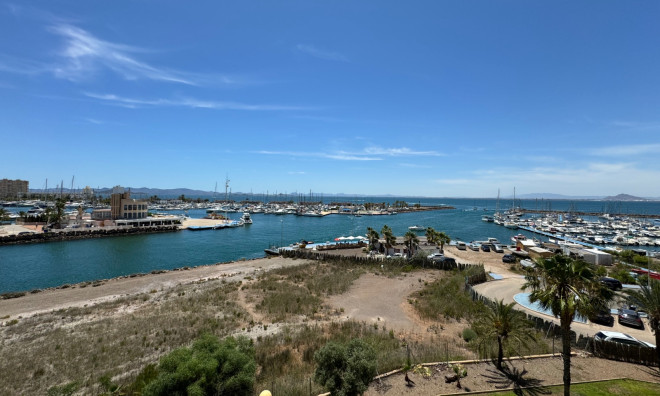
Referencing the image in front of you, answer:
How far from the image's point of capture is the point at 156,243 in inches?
2591

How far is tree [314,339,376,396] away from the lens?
10539mm

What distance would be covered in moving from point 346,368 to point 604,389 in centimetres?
1132

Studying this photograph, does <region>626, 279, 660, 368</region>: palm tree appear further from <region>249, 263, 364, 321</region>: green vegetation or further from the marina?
the marina

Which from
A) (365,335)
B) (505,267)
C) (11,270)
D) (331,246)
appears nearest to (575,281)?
(365,335)

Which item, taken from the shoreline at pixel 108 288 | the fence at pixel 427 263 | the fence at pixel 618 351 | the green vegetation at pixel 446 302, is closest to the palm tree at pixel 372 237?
the fence at pixel 427 263

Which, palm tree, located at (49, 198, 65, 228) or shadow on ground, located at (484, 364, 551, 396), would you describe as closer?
shadow on ground, located at (484, 364, 551, 396)

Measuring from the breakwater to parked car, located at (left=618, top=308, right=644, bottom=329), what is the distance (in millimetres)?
90213

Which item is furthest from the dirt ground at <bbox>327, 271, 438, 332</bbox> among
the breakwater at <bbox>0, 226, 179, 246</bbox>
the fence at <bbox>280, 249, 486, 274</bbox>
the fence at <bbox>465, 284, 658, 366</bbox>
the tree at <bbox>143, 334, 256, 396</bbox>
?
the breakwater at <bbox>0, 226, 179, 246</bbox>

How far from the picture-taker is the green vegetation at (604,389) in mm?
12102

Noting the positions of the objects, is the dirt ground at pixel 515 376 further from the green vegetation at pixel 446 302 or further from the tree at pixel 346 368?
the green vegetation at pixel 446 302

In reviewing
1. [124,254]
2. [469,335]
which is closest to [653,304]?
[469,335]

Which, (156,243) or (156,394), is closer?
(156,394)

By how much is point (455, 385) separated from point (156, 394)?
36.9 feet

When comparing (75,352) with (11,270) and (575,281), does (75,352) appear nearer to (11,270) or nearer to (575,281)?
(575,281)
